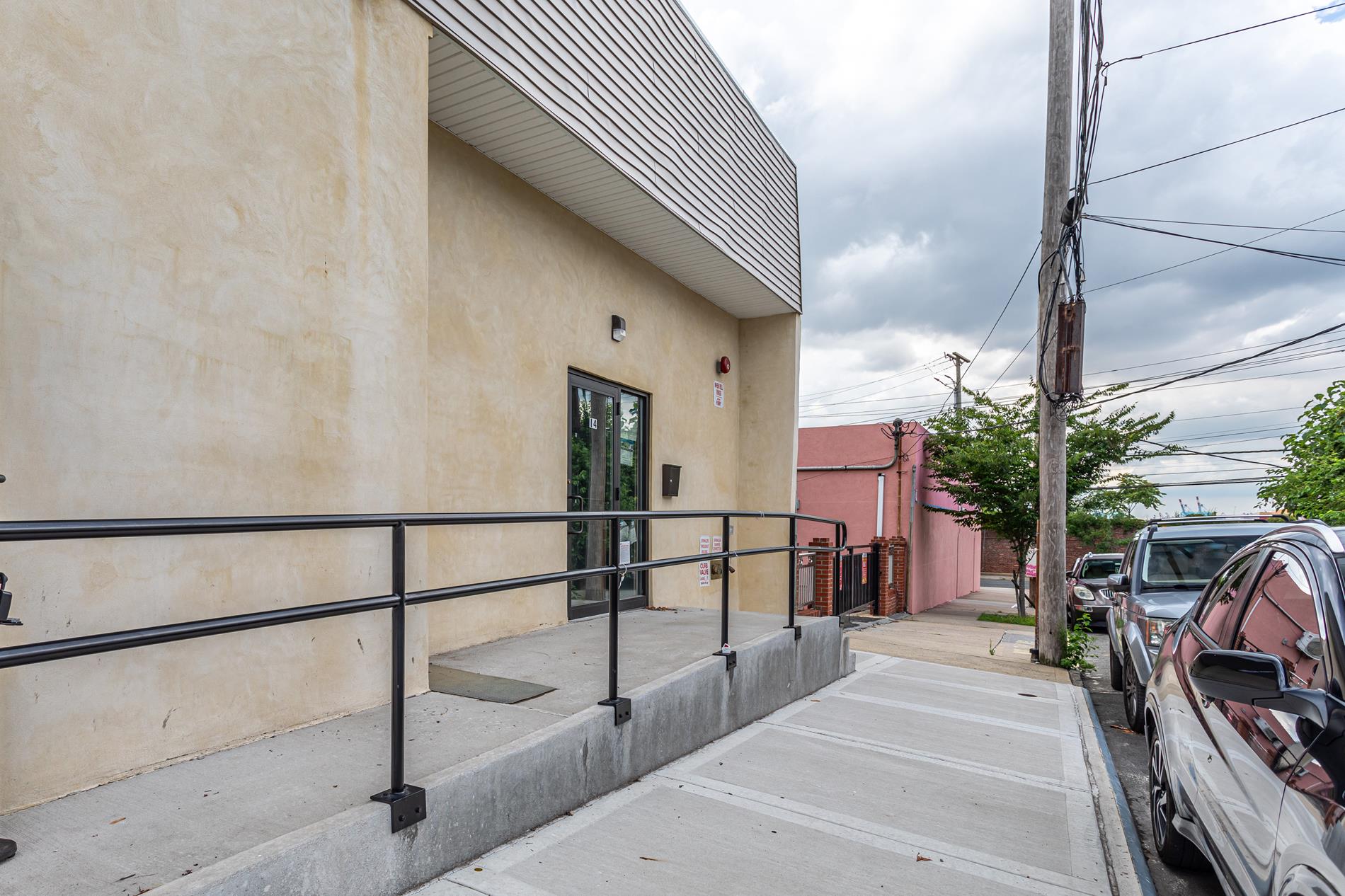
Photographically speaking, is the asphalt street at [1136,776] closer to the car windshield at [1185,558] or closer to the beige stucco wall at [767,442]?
the car windshield at [1185,558]

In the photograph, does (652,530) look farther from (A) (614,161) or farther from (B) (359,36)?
(B) (359,36)

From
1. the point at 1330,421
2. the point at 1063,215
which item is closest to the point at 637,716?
the point at 1330,421

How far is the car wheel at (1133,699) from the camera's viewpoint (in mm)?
5035

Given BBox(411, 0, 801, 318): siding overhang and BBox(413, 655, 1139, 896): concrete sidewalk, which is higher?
BBox(411, 0, 801, 318): siding overhang

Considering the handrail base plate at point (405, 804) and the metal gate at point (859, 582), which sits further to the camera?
the metal gate at point (859, 582)

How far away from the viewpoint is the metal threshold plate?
340 centimetres

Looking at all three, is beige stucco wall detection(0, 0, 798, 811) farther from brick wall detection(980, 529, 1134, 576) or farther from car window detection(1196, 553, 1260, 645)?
brick wall detection(980, 529, 1134, 576)

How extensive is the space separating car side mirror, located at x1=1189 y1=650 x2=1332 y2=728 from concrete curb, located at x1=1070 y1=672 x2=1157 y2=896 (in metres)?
1.23

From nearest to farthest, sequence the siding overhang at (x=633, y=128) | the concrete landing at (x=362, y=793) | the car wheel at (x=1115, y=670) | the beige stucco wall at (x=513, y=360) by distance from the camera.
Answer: the concrete landing at (x=362, y=793), the siding overhang at (x=633, y=128), the beige stucco wall at (x=513, y=360), the car wheel at (x=1115, y=670)

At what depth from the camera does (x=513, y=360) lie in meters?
5.43

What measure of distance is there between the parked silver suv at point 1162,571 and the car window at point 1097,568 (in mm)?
9303

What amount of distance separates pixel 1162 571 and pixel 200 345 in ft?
21.2

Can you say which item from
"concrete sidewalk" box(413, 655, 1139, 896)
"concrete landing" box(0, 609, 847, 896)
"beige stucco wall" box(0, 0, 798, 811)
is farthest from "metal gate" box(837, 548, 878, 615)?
"beige stucco wall" box(0, 0, 798, 811)

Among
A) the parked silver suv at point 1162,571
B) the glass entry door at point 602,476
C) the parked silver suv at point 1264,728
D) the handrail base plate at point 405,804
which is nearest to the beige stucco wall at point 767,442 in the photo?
the glass entry door at point 602,476
